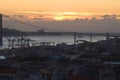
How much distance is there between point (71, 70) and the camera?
1641 cm

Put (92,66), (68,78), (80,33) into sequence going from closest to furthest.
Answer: (68,78)
(92,66)
(80,33)

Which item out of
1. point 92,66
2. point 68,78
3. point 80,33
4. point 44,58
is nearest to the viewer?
point 68,78

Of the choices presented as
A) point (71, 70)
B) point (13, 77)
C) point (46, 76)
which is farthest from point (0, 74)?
point (71, 70)

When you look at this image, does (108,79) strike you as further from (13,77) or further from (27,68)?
(27,68)

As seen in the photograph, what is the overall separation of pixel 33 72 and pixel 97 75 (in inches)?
81.8

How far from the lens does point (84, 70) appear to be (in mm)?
16328

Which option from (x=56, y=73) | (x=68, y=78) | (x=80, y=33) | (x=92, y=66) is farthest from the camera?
(x=80, y=33)

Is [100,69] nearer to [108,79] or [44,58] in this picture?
[108,79]

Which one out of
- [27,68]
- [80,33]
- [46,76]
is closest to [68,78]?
[46,76]

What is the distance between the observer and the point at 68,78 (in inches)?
575

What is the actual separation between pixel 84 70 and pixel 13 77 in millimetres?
2352

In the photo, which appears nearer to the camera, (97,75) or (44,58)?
(97,75)

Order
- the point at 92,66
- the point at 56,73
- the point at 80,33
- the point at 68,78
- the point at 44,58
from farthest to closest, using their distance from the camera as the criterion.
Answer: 1. the point at 80,33
2. the point at 44,58
3. the point at 92,66
4. the point at 56,73
5. the point at 68,78

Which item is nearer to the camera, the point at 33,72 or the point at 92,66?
the point at 33,72
